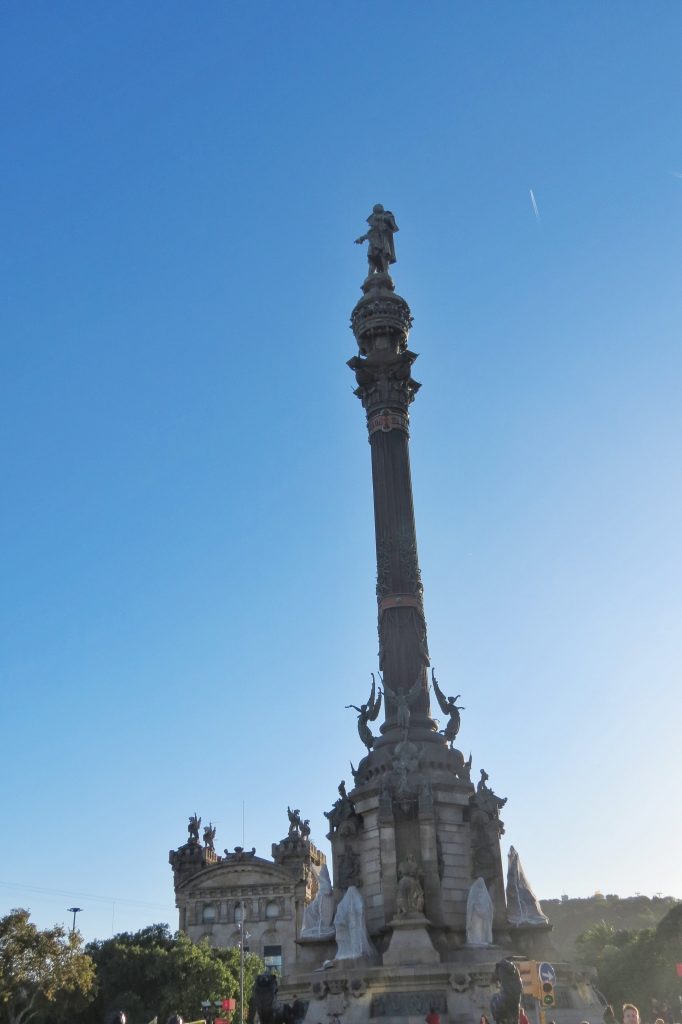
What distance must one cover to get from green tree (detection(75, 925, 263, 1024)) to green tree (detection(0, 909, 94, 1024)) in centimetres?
699

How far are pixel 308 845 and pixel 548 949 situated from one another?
202ft

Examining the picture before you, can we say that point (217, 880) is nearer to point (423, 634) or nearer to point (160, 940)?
point (160, 940)

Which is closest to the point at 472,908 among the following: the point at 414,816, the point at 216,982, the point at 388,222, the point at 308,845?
the point at 414,816

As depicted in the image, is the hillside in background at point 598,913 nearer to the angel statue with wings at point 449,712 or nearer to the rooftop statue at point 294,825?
the rooftop statue at point 294,825

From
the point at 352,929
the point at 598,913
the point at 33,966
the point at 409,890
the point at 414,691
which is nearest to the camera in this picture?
the point at 409,890

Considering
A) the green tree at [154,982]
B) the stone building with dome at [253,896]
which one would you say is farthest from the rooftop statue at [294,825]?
the green tree at [154,982]

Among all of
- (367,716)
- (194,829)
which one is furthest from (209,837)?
(367,716)

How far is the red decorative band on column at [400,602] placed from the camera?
35406mm

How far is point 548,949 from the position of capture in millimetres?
29781

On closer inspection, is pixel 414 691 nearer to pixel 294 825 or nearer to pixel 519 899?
pixel 519 899

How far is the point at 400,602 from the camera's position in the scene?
116ft

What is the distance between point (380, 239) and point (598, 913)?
407ft

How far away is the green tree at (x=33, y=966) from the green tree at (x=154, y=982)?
6.99m

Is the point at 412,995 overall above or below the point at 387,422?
below
